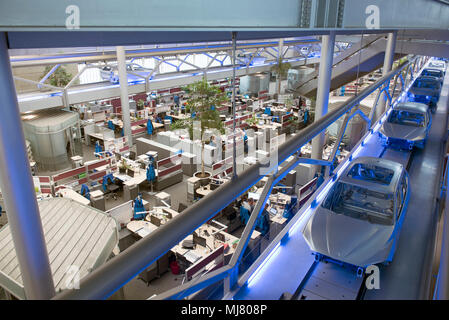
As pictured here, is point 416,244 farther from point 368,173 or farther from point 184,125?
point 184,125

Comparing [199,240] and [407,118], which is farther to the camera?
[407,118]

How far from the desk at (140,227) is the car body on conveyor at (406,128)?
5.89 m

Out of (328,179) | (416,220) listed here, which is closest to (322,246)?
(328,179)

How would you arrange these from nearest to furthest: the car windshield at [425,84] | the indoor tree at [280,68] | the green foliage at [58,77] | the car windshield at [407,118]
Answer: the car windshield at [407,118]
the car windshield at [425,84]
the green foliage at [58,77]
the indoor tree at [280,68]

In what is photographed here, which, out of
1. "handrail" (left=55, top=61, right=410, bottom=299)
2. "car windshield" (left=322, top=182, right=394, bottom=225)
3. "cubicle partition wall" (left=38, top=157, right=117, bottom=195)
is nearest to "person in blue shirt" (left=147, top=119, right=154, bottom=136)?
"cubicle partition wall" (left=38, top=157, right=117, bottom=195)

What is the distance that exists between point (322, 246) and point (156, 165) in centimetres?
920

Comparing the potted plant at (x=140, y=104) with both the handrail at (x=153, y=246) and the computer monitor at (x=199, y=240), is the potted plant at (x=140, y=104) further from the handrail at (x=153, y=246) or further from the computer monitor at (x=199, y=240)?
the handrail at (x=153, y=246)

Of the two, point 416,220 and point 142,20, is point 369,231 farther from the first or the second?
point 142,20

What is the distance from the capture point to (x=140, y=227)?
812 cm

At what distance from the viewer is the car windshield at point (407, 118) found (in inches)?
310

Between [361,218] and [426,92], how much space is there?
10.2 m

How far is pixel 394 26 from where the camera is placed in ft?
12.5

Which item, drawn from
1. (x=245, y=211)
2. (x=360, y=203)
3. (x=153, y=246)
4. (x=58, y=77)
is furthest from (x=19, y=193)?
(x=58, y=77)

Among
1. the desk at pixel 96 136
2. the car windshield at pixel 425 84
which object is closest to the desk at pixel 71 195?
the desk at pixel 96 136
